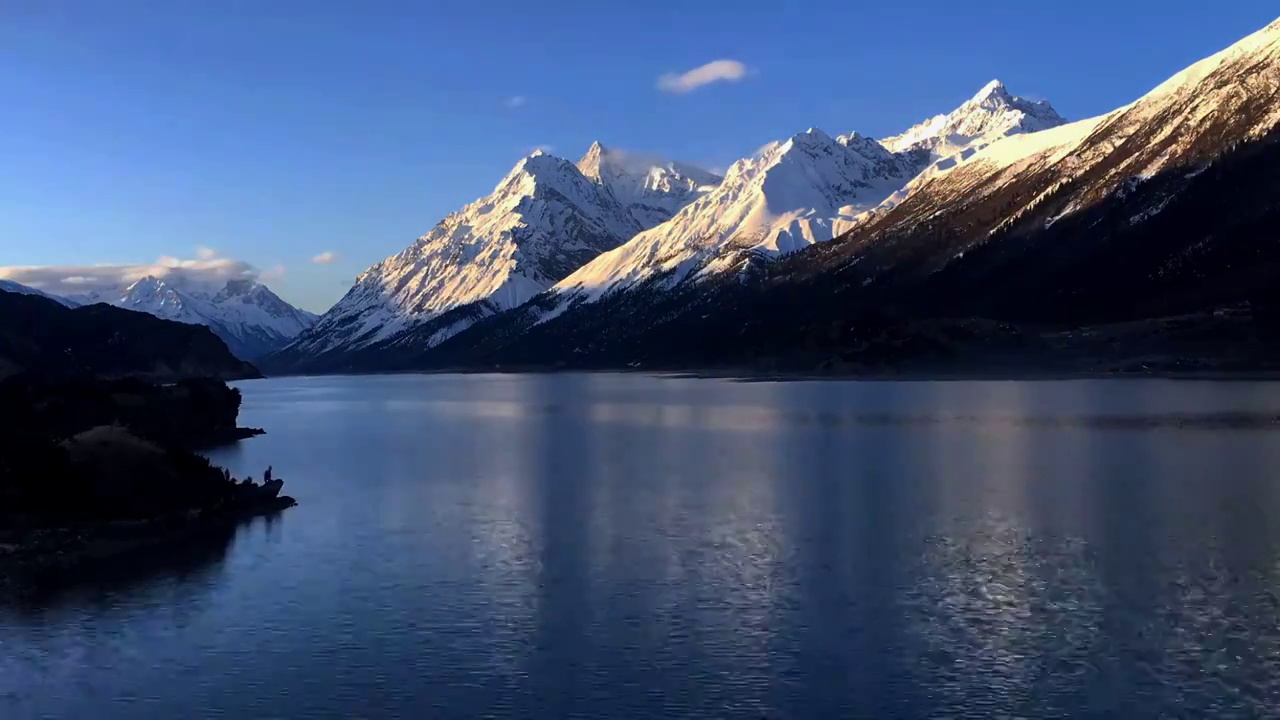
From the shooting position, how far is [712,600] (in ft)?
149

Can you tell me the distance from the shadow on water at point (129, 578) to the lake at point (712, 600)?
0.26 metres

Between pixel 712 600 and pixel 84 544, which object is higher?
pixel 84 544

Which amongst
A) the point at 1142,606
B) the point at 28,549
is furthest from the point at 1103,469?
the point at 28,549

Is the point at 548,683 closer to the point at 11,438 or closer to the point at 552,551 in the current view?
the point at 552,551

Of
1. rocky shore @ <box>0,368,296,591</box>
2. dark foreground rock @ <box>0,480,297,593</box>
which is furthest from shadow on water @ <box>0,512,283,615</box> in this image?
rocky shore @ <box>0,368,296,591</box>

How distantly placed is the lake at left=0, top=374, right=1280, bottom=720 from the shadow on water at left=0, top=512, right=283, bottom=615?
0.26 metres

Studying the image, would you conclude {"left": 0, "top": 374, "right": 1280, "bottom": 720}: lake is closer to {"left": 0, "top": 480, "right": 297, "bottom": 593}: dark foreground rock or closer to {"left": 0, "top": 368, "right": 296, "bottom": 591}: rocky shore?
{"left": 0, "top": 480, "right": 297, "bottom": 593}: dark foreground rock

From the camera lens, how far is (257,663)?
3869cm

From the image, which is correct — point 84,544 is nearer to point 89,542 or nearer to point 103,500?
point 89,542

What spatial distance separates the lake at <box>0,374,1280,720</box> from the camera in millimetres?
34625

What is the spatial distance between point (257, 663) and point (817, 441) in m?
77.8

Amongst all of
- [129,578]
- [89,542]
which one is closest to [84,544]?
[89,542]

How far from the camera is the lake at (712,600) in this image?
34625 mm

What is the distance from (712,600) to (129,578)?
2638cm
